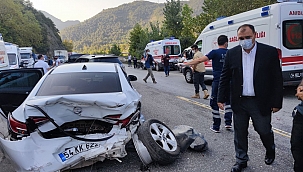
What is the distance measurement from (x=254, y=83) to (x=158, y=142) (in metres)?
1.49

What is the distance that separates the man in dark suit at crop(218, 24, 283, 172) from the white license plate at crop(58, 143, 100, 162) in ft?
5.87

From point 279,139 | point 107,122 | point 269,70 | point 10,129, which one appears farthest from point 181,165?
point 10,129

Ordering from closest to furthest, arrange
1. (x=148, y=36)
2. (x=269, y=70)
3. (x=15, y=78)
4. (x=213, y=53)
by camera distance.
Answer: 1. (x=269, y=70)
2. (x=213, y=53)
3. (x=15, y=78)
4. (x=148, y=36)

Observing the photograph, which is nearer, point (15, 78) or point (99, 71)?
point (99, 71)

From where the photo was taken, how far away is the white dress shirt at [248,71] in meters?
3.04

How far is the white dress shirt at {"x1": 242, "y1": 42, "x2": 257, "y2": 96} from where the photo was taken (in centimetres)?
304

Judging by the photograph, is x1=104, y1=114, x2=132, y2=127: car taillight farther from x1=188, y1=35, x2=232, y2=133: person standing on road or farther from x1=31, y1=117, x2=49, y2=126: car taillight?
x1=188, y1=35, x2=232, y2=133: person standing on road

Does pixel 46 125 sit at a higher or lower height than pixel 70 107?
lower

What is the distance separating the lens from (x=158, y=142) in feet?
11.8

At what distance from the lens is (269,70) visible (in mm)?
3014

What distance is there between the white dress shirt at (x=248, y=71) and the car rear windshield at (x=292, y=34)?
590cm

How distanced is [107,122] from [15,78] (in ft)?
11.5

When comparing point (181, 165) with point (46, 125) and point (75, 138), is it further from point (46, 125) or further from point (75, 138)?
point (46, 125)

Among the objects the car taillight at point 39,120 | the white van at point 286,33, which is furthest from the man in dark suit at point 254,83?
the white van at point 286,33
